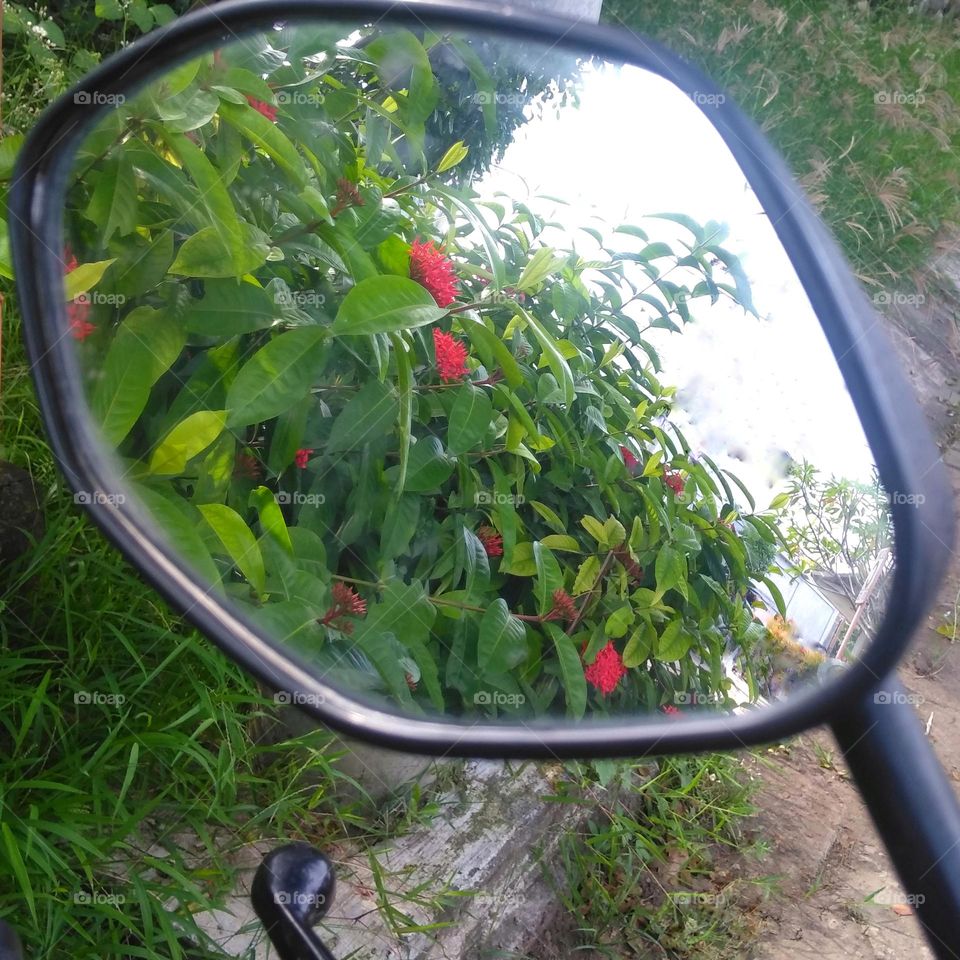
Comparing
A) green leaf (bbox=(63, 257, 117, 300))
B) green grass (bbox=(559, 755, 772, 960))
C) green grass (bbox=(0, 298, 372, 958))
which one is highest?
green leaf (bbox=(63, 257, 117, 300))

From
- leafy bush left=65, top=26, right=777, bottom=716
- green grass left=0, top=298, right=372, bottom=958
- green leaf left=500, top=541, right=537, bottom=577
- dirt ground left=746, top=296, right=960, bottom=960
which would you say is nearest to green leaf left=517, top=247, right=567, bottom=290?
leafy bush left=65, top=26, right=777, bottom=716

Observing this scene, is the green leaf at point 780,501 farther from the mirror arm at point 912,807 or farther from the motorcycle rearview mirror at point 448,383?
the mirror arm at point 912,807

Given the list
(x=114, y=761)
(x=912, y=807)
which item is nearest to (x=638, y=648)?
(x=912, y=807)

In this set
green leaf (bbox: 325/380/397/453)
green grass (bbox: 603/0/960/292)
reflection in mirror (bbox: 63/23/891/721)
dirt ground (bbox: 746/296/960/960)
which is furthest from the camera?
green grass (bbox: 603/0/960/292)

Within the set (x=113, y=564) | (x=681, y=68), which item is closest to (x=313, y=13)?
(x=681, y=68)

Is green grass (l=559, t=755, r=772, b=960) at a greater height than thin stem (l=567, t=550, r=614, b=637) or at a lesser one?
lesser

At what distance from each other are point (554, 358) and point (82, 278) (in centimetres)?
39

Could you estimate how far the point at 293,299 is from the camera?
2.87 ft

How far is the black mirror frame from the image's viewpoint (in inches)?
14.8

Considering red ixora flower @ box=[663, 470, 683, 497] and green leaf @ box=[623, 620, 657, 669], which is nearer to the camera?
red ixora flower @ box=[663, 470, 683, 497]

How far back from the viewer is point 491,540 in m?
0.78

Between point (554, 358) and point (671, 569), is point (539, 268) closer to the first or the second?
point (554, 358)

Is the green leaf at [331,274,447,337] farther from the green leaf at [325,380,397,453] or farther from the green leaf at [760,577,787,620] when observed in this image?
Result: the green leaf at [760,577,787,620]

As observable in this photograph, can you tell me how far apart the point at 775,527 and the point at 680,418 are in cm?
11
